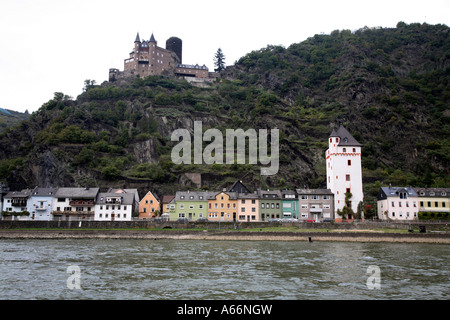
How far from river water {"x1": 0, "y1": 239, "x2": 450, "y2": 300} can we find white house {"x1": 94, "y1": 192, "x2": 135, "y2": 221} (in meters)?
28.4

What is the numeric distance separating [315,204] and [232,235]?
2029cm

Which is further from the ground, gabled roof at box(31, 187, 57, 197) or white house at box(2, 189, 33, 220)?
gabled roof at box(31, 187, 57, 197)

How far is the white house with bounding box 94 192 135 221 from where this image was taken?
204 ft

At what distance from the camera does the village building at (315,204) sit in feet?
202

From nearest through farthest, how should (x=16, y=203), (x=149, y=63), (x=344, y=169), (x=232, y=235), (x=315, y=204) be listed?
(x=232, y=235)
(x=344, y=169)
(x=315, y=204)
(x=16, y=203)
(x=149, y=63)

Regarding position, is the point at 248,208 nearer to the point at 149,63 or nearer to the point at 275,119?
the point at 275,119

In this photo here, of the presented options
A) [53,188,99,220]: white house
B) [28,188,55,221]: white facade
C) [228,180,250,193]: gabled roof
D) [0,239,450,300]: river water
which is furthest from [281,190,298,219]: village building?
[28,188,55,221]: white facade

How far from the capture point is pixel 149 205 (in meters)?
Answer: 69.1

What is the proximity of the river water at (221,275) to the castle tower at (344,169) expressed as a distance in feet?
90.2

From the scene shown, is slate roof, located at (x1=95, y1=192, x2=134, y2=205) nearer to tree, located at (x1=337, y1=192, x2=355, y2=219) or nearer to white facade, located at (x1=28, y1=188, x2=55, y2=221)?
white facade, located at (x1=28, y1=188, x2=55, y2=221)

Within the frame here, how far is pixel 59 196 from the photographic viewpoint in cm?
6397

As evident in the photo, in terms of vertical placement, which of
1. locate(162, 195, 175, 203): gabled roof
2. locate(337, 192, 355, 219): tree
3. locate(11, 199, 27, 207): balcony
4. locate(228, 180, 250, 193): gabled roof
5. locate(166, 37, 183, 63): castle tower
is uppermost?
locate(166, 37, 183, 63): castle tower

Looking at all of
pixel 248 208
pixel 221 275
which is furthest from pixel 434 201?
pixel 221 275
